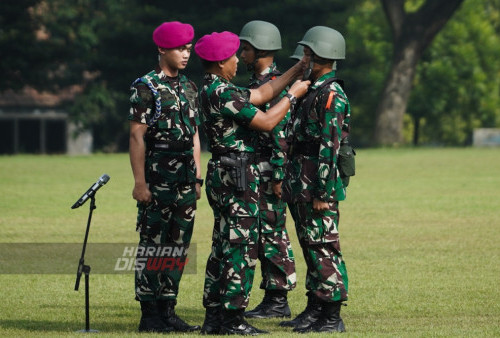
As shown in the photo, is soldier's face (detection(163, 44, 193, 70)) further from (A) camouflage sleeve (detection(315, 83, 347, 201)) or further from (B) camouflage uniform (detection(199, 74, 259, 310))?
(A) camouflage sleeve (detection(315, 83, 347, 201))

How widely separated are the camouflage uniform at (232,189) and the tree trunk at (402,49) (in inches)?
1835

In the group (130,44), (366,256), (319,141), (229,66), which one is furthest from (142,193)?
(130,44)

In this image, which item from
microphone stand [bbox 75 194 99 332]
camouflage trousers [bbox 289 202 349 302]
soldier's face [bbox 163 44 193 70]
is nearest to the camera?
microphone stand [bbox 75 194 99 332]

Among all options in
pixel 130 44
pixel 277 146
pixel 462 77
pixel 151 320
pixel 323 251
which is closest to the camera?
pixel 323 251

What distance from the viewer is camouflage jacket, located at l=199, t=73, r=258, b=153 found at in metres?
7.62

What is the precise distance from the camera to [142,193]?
26.1ft

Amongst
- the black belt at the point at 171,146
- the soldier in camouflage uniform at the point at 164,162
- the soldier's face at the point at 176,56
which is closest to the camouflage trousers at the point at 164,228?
the soldier in camouflage uniform at the point at 164,162

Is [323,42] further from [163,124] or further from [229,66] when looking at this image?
[163,124]

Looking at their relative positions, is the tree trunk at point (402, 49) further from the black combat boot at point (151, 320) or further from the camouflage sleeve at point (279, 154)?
the black combat boot at point (151, 320)

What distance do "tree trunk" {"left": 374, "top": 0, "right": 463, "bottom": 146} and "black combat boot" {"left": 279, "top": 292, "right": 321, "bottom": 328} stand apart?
45.9m

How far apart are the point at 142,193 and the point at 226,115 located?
0.89 m

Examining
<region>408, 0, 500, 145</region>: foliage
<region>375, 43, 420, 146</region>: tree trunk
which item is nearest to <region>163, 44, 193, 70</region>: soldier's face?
<region>375, 43, 420, 146</region>: tree trunk

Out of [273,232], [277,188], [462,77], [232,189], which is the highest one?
[462,77]

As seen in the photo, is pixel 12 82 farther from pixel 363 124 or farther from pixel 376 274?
pixel 376 274
